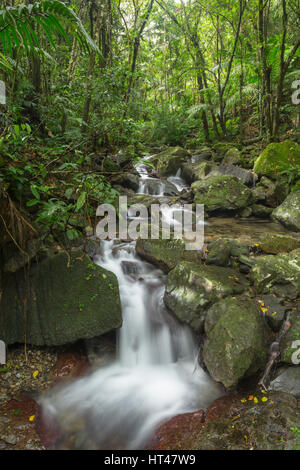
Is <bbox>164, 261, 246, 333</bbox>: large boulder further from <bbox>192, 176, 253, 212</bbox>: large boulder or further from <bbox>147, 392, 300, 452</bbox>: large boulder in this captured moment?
<bbox>192, 176, 253, 212</bbox>: large boulder

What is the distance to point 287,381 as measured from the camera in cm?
271

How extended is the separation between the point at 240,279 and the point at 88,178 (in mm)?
2467

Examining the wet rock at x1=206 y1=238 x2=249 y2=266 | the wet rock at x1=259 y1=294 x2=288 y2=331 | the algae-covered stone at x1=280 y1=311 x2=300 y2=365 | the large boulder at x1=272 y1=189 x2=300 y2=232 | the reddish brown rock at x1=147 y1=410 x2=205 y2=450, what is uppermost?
the large boulder at x1=272 y1=189 x2=300 y2=232

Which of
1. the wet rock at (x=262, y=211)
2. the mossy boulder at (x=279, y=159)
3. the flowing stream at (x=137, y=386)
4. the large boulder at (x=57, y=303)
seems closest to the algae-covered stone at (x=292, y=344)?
the flowing stream at (x=137, y=386)

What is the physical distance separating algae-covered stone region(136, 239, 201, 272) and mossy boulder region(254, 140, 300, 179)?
4.56m

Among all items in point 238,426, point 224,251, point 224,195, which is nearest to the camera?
point 238,426

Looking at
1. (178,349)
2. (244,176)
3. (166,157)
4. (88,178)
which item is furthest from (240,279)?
(166,157)

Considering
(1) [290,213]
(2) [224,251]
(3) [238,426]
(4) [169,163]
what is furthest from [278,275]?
(4) [169,163]

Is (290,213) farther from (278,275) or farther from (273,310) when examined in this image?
(273,310)

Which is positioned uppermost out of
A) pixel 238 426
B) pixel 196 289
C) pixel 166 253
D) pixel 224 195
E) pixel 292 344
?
pixel 224 195

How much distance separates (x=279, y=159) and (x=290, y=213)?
210cm

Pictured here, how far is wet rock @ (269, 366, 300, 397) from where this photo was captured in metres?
2.64

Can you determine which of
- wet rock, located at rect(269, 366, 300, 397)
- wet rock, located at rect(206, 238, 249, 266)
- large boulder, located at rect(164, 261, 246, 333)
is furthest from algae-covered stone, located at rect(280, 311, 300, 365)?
wet rock, located at rect(206, 238, 249, 266)

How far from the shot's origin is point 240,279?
3.81 metres
